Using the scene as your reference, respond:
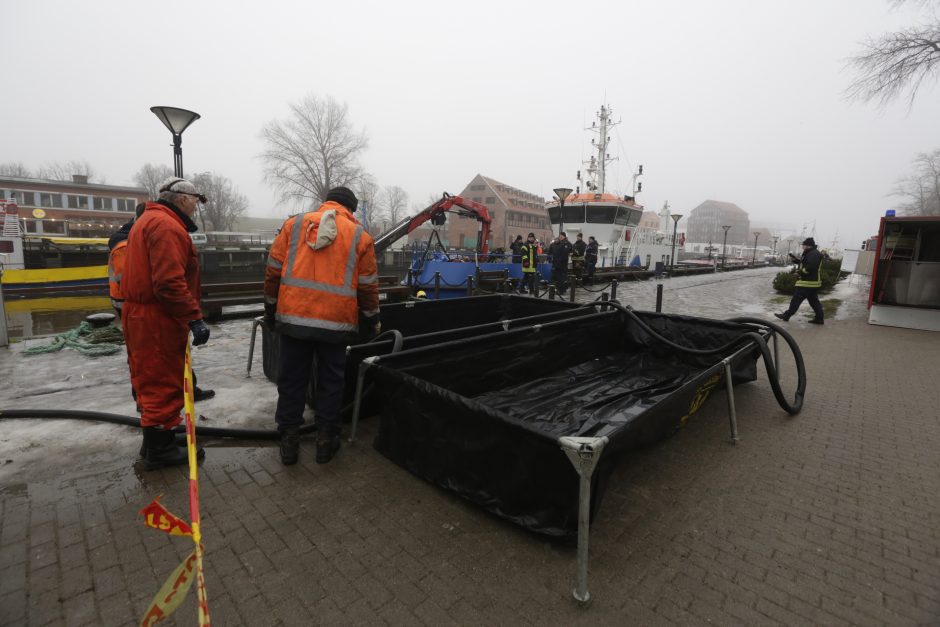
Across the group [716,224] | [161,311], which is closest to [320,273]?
[161,311]

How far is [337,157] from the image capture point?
1730 inches

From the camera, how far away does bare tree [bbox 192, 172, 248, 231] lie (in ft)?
180

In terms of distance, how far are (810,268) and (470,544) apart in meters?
9.49

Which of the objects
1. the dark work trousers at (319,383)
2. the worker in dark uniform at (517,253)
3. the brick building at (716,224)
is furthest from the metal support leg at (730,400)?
the brick building at (716,224)

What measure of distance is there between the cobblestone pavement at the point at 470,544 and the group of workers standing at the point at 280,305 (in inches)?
14.1

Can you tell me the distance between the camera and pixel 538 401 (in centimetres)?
397

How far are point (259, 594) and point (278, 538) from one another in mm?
384

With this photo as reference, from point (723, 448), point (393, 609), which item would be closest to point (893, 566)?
point (723, 448)

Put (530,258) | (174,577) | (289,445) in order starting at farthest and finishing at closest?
(530,258) → (289,445) → (174,577)

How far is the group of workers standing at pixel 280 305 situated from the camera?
9.20 feet

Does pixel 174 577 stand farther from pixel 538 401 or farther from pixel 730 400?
pixel 730 400

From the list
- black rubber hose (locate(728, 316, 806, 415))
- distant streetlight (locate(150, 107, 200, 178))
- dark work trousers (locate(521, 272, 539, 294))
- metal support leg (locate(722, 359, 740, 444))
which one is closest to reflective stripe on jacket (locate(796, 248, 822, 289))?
black rubber hose (locate(728, 316, 806, 415))

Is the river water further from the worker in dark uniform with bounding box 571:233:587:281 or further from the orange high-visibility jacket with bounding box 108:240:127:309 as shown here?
the orange high-visibility jacket with bounding box 108:240:127:309

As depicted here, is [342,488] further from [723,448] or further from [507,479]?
[723,448]
